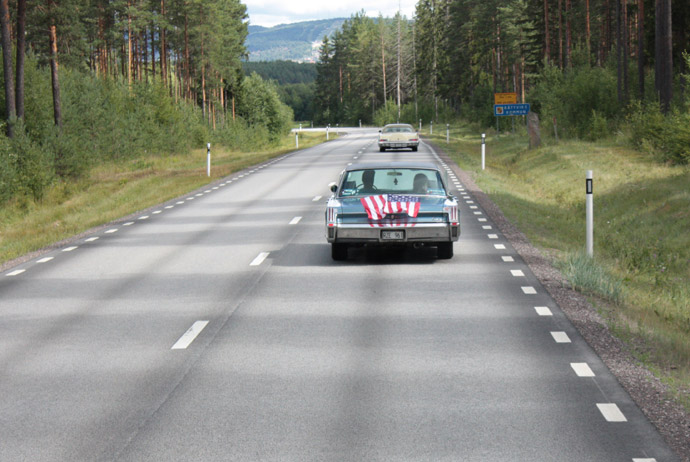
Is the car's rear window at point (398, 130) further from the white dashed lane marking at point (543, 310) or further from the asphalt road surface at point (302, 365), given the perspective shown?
the white dashed lane marking at point (543, 310)

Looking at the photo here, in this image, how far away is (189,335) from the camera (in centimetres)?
940

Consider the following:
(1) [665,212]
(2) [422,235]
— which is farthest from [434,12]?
(2) [422,235]

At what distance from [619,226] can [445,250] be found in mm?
9885

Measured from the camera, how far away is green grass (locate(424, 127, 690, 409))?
10.0 metres

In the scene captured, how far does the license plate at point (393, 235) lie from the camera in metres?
13.7

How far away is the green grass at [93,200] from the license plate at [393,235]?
6.84 metres

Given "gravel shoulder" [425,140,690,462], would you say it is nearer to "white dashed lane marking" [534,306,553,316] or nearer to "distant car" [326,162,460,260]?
"white dashed lane marking" [534,306,553,316]

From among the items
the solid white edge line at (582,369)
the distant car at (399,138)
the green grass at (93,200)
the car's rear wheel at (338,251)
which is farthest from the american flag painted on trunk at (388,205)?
the distant car at (399,138)

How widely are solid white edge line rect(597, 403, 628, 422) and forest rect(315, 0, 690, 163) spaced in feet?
76.1

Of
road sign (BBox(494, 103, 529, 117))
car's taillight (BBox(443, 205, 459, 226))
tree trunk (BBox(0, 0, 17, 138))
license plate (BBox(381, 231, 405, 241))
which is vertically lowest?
license plate (BBox(381, 231, 405, 241))

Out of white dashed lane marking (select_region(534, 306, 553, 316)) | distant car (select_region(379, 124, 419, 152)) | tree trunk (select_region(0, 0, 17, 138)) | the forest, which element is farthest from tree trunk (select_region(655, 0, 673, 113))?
white dashed lane marking (select_region(534, 306, 553, 316))

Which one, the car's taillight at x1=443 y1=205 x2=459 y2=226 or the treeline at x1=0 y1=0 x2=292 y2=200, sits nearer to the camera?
the car's taillight at x1=443 y1=205 x2=459 y2=226

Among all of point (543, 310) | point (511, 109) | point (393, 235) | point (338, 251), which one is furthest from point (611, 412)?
point (511, 109)

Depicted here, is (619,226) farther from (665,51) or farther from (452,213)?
(665,51)
